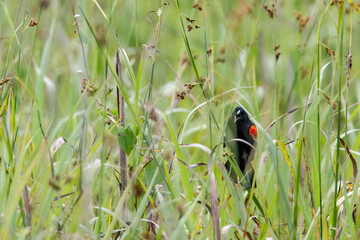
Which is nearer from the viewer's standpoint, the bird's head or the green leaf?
the green leaf

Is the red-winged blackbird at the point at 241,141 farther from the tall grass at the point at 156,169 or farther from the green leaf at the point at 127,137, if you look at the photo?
the green leaf at the point at 127,137

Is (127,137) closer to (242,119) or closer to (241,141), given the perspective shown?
(241,141)

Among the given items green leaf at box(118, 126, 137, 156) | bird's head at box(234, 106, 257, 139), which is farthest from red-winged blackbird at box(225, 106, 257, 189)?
green leaf at box(118, 126, 137, 156)

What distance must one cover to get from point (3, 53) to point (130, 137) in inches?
50.9

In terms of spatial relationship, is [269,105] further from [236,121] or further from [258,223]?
[258,223]

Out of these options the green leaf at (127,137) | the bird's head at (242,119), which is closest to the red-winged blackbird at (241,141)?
the bird's head at (242,119)

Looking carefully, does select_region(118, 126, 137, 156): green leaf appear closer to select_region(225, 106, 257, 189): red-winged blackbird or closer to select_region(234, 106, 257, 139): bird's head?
select_region(225, 106, 257, 189): red-winged blackbird

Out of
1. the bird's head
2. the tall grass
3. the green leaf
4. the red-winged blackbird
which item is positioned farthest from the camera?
the bird's head

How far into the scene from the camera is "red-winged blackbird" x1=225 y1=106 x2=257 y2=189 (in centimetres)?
226

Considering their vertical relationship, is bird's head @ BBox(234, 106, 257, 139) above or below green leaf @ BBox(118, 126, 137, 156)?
below

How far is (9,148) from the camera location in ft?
6.25

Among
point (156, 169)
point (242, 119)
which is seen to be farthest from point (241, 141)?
point (156, 169)

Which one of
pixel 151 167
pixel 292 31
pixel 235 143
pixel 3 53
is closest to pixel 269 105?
pixel 235 143

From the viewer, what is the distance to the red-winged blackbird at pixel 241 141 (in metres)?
2.26
